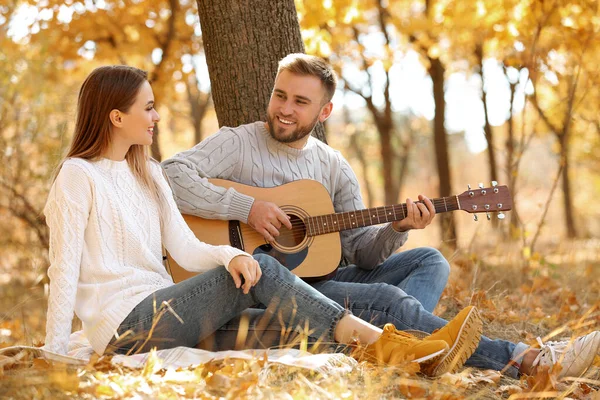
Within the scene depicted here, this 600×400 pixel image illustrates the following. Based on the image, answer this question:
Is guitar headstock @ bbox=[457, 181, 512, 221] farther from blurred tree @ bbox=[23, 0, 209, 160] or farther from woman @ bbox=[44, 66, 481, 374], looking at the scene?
blurred tree @ bbox=[23, 0, 209, 160]

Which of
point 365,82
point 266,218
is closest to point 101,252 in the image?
point 266,218

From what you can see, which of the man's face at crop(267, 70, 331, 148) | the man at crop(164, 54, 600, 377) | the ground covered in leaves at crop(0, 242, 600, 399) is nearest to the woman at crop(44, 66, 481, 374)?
the ground covered in leaves at crop(0, 242, 600, 399)

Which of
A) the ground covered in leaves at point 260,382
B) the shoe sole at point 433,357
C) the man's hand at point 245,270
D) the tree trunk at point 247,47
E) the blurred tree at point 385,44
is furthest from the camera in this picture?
the blurred tree at point 385,44

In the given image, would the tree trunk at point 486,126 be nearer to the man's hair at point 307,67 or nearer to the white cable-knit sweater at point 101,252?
the man's hair at point 307,67

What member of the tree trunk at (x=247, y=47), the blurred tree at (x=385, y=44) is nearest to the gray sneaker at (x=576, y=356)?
the tree trunk at (x=247, y=47)

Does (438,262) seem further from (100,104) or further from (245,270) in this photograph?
(100,104)

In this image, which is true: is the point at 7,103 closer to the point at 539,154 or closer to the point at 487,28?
the point at 487,28

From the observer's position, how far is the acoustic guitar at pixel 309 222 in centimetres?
364

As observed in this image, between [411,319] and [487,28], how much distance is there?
17.2ft

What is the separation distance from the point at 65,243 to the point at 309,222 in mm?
1363

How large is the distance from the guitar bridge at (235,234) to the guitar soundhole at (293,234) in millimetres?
186

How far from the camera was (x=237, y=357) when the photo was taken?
2783mm

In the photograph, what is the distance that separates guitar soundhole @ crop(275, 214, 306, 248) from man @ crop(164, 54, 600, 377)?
6 centimetres

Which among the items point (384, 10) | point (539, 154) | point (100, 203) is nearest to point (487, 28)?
point (384, 10)
